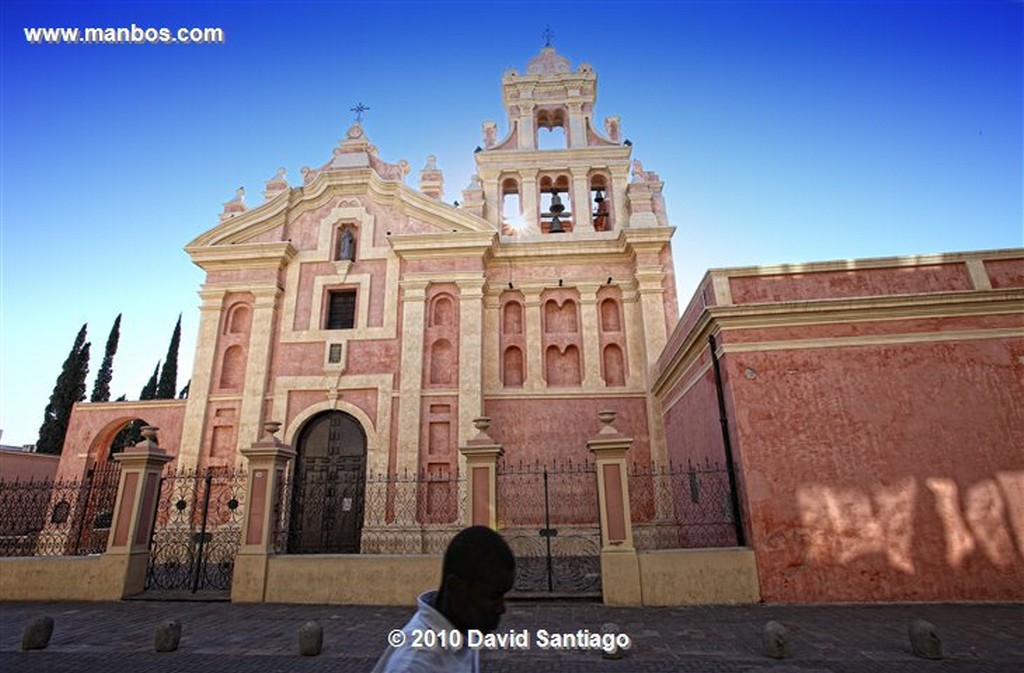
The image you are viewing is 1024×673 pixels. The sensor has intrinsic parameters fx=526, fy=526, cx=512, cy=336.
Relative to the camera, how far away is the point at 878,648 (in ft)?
18.7

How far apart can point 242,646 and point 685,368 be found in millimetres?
9515

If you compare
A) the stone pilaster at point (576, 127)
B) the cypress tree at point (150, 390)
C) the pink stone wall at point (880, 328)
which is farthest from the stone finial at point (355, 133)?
the cypress tree at point (150, 390)

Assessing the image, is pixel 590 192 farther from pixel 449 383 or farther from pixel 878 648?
pixel 878 648

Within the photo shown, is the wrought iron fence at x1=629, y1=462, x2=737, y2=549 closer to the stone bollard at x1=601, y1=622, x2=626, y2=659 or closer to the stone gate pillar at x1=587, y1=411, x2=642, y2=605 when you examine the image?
the stone gate pillar at x1=587, y1=411, x2=642, y2=605

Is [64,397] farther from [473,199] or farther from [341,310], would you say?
[473,199]

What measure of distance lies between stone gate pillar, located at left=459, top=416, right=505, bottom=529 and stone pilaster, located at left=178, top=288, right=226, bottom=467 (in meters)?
9.47

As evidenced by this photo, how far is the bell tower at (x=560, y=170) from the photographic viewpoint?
17.6m

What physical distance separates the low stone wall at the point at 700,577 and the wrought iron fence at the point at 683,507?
816mm

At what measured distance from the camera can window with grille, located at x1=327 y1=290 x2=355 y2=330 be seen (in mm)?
16109

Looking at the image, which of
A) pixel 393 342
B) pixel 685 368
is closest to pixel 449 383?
pixel 393 342

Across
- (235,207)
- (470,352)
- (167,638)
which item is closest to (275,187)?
(235,207)

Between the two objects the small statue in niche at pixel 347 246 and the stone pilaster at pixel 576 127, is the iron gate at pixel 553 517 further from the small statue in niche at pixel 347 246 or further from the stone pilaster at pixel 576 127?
the stone pilaster at pixel 576 127

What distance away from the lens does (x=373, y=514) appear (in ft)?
44.3

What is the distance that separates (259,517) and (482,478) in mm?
4027
